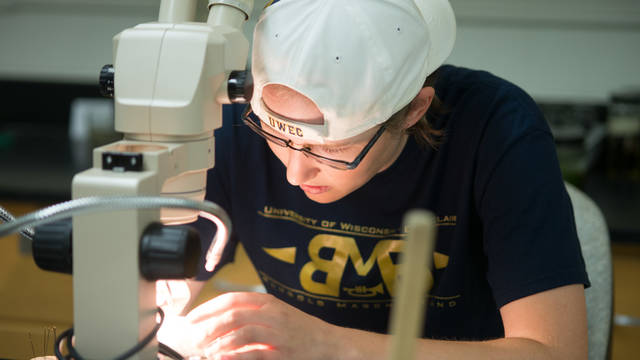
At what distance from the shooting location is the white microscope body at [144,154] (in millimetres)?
634

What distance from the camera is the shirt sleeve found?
96 cm

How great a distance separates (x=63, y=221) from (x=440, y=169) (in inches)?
29.7

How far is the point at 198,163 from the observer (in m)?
0.75

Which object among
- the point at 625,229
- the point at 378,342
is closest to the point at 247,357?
the point at 378,342

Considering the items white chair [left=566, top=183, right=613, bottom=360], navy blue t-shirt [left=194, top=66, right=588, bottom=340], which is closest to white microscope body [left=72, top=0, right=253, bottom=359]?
navy blue t-shirt [left=194, top=66, right=588, bottom=340]

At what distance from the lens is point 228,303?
829 millimetres

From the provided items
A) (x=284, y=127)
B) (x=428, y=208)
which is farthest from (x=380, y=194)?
(x=284, y=127)

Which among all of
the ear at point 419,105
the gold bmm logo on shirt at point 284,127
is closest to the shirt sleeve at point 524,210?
the ear at point 419,105

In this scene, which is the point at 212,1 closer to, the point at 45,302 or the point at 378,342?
the point at 378,342

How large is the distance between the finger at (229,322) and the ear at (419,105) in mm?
434

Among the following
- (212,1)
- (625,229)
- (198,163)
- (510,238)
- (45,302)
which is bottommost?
(45,302)

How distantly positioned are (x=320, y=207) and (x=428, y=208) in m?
0.23

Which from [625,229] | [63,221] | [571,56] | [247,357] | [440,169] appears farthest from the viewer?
[571,56]

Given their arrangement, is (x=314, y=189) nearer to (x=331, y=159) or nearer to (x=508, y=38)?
(x=331, y=159)
